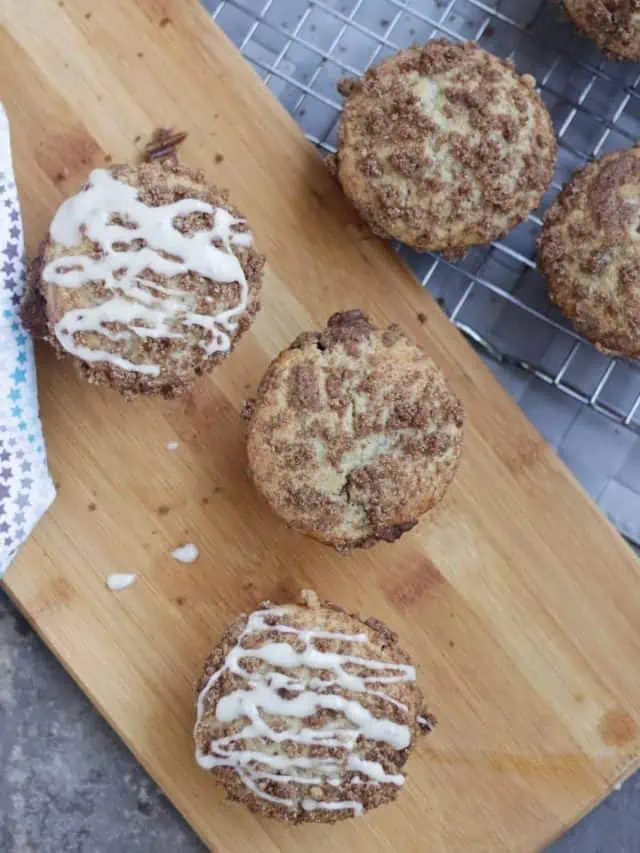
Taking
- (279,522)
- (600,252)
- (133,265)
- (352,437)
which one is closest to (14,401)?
(133,265)

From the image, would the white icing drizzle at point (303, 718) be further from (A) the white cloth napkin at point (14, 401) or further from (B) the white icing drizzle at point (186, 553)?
(A) the white cloth napkin at point (14, 401)

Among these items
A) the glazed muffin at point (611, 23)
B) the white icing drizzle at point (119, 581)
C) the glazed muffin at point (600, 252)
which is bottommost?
the white icing drizzle at point (119, 581)

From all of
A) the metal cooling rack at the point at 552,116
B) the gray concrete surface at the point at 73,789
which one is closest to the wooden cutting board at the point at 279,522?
the metal cooling rack at the point at 552,116

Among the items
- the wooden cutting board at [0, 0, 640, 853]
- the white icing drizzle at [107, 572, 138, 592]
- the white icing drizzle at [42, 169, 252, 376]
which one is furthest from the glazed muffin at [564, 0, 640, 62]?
the white icing drizzle at [107, 572, 138, 592]

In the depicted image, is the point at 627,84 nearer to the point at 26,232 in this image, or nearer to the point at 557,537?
the point at 557,537

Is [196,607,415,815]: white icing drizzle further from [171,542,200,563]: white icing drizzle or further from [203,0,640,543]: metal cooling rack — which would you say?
[203,0,640,543]: metal cooling rack

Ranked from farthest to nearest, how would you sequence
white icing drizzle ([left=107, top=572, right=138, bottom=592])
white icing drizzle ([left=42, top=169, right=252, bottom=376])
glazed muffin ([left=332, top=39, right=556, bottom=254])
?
white icing drizzle ([left=107, top=572, right=138, bottom=592]), glazed muffin ([left=332, top=39, right=556, bottom=254]), white icing drizzle ([left=42, top=169, right=252, bottom=376])

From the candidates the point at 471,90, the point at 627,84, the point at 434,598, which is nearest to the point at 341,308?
the point at 471,90
